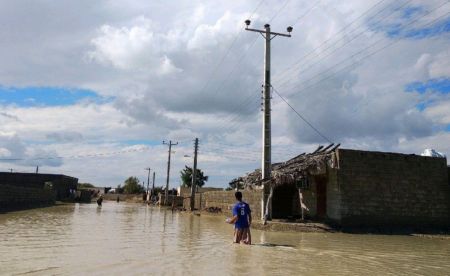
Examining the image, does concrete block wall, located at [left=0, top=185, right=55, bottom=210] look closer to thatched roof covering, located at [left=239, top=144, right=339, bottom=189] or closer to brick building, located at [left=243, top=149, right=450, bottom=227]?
thatched roof covering, located at [left=239, top=144, right=339, bottom=189]

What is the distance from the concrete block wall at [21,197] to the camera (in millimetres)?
29067

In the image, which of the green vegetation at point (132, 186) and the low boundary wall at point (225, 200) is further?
the green vegetation at point (132, 186)

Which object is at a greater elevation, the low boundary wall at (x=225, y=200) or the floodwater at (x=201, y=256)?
the low boundary wall at (x=225, y=200)

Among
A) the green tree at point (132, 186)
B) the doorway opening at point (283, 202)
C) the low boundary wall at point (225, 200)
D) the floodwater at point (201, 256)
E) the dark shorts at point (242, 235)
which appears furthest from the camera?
the green tree at point (132, 186)

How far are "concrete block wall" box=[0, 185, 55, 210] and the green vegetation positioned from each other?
57489mm

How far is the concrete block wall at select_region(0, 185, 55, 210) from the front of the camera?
29.1 m

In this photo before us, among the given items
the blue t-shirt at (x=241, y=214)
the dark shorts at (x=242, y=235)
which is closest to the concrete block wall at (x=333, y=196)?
the dark shorts at (x=242, y=235)

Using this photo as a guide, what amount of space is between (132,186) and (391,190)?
8928 centimetres

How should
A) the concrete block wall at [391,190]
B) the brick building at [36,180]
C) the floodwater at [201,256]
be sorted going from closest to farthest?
the floodwater at [201,256] → the concrete block wall at [391,190] → the brick building at [36,180]

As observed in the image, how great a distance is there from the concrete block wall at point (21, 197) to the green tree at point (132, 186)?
5749 centimetres

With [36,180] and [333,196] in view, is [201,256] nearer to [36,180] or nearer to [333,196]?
[333,196]

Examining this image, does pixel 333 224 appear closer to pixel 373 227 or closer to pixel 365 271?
pixel 373 227

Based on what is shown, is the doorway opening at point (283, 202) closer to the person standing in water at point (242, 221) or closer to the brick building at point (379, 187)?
the brick building at point (379, 187)

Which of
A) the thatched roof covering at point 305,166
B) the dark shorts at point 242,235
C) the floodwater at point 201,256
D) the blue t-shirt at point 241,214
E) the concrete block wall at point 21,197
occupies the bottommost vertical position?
the floodwater at point 201,256
